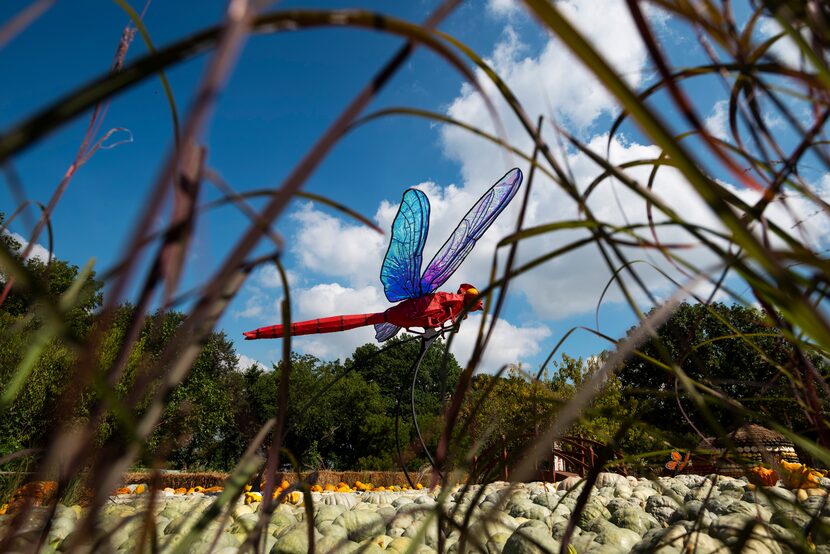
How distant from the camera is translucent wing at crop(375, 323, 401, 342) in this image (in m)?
8.44

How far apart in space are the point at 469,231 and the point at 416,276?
52.8 inches

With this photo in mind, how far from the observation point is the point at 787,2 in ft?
1.07

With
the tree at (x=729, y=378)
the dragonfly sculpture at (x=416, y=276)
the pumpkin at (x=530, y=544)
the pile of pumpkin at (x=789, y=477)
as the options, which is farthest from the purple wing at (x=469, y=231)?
the tree at (x=729, y=378)

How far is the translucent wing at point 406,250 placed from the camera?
21.2ft

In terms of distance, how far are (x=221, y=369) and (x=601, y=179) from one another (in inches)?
1130

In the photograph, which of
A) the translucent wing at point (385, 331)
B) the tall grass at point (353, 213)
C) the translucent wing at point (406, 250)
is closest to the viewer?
Answer: the tall grass at point (353, 213)

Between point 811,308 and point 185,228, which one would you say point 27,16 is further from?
point 811,308

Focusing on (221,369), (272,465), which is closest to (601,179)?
(272,465)

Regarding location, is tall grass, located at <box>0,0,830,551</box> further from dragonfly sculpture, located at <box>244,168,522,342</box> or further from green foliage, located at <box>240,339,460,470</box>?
green foliage, located at <box>240,339,460,470</box>

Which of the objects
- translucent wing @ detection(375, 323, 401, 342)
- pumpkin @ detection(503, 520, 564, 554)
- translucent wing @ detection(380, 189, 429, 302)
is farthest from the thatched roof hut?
translucent wing @ detection(375, 323, 401, 342)

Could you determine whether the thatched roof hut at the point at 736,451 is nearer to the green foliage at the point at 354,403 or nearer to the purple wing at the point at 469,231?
the purple wing at the point at 469,231

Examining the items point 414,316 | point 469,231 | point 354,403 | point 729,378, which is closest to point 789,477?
point 729,378

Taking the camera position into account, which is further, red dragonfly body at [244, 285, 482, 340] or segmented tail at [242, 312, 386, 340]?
segmented tail at [242, 312, 386, 340]

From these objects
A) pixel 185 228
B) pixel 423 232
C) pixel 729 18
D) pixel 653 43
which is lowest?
pixel 185 228
